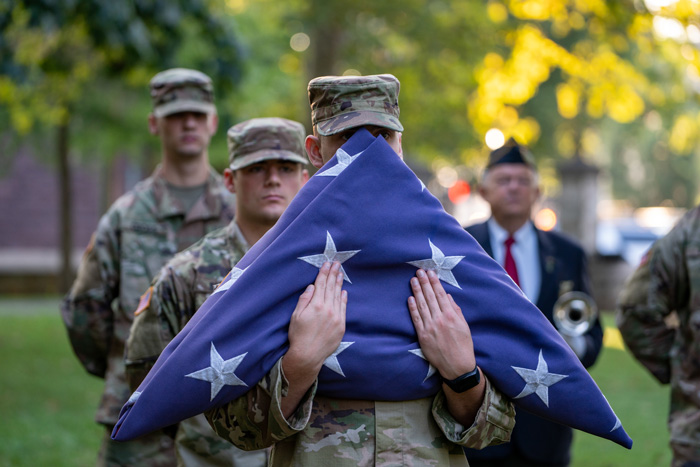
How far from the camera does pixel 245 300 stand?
90.6 inches

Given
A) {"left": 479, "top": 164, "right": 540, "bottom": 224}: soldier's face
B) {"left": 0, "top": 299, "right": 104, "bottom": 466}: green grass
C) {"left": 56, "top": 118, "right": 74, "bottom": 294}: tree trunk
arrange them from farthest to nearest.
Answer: {"left": 56, "top": 118, "right": 74, "bottom": 294}: tree trunk → {"left": 0, "top": 299, "right": 104, "bottom": 466}: green grass → {"left": 479, "top": 164, "right": 540, "bottom": 224}: soldier's face

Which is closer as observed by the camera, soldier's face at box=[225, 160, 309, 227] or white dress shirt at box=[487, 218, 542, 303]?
soldier's face at box=[225, 160, 309, 227]

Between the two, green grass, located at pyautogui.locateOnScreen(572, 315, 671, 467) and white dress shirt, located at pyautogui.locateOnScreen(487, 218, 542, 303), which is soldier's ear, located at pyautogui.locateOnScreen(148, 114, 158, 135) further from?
green grass, located at pyautogui.locateOnScreen(572, 315, 671, 467)

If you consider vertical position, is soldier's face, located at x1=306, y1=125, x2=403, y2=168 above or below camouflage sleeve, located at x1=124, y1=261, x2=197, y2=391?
above

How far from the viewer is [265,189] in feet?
12.0

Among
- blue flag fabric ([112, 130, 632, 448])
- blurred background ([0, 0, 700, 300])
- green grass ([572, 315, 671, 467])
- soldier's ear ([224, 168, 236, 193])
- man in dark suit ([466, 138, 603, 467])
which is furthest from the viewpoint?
blurred background ([0, 0, 700, 300])

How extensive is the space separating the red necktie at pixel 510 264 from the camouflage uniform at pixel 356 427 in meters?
A: 2.56

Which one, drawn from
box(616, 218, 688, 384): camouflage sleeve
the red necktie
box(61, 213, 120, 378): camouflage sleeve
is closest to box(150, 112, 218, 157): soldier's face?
box(61, 213, 120, 378): camouflage sleeve

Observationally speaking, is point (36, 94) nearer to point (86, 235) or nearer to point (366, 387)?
point (366, 387)

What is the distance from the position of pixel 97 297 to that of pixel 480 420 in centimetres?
295

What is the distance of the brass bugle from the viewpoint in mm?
4770

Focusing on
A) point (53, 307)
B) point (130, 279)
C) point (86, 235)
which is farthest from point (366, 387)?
point (86, 235)

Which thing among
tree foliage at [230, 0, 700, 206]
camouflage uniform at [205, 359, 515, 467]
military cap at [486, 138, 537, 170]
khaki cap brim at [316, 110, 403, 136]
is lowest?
camouflage uniform at [205, 359, 515, 467]

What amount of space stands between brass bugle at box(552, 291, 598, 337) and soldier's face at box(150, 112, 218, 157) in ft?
7.00
